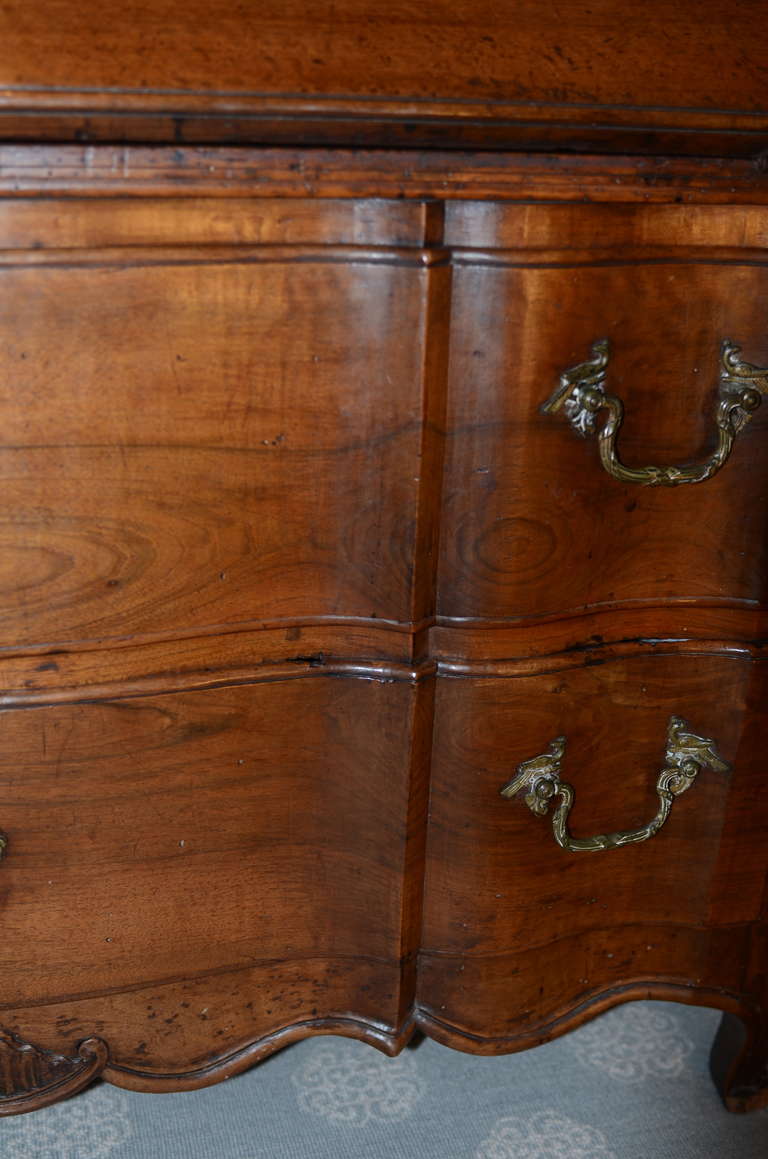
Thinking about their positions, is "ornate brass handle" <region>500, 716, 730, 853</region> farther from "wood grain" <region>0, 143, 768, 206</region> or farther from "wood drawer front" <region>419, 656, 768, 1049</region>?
"wood grain" <region>0, 143, 768, 206</region>

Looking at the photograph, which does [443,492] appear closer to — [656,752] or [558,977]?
[656,752]

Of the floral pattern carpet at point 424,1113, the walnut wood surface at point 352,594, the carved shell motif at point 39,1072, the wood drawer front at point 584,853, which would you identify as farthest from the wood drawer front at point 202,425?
the floral pattern carpet at point 424,1113

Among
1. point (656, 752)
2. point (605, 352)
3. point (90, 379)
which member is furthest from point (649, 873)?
point (90, 379)

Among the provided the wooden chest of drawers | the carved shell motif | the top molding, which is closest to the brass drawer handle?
the wooden chest of drawers

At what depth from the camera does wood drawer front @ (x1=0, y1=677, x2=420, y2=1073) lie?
0.69m

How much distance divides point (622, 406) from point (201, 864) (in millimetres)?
388

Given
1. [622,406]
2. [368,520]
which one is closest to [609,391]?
[622,406]

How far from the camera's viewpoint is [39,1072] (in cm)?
76

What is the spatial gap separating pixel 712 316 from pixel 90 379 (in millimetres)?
358

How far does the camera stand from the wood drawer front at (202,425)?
23.4 inches

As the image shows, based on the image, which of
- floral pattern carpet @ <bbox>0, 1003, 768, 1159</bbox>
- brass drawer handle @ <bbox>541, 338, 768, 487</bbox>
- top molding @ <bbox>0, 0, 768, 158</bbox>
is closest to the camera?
top molding @ <bbox>0, 0, 768, 158</bbox>

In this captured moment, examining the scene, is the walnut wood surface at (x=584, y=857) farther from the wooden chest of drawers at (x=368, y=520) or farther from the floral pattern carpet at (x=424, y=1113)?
the floral pattern carpet at (x=424, y=1113)

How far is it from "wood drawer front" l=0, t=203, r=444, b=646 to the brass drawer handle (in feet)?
0.29

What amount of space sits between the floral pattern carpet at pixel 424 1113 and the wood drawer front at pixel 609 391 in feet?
1.62
